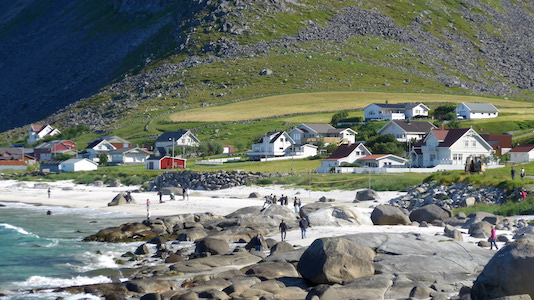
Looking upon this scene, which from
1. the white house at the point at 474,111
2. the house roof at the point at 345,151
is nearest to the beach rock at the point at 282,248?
the house roof at the point at 345,151

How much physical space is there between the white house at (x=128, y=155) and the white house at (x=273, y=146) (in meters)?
24.6

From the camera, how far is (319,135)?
125 m

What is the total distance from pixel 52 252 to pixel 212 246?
38.5 ft

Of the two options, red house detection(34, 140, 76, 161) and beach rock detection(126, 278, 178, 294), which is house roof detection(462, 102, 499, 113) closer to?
red house detection(34, 140, 76, 161)

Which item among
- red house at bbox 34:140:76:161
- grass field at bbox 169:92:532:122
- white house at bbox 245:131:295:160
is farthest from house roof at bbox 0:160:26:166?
white house at bbox 245:131:295:160

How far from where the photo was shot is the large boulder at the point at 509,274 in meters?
23.1

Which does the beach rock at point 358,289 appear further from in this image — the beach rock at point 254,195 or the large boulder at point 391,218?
the beach rock at point 254,195

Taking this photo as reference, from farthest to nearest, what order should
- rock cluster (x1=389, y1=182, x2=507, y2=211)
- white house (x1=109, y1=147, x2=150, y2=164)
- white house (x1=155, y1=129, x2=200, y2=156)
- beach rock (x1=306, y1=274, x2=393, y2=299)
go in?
white house (x1=155, y1=129, x2=200, y2=156)
white house (x1=109, y1=147, x2=150, y2=164)
rock cluster (x1=389, y1=182, x2=507, y2=211)
beach rock (x1=306, y1=274, x2=393, y2=299)

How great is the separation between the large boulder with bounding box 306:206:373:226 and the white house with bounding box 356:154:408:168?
4651cm

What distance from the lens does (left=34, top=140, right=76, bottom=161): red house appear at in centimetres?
14775

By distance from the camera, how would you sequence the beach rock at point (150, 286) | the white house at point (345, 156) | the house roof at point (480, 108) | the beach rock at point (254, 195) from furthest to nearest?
the house roof at point (480, 108) → the white house at point (345, 156) → the beach rock at point (254, 195) → the beach rock at point (150, 286)

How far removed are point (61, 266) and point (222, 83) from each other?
6141 inches

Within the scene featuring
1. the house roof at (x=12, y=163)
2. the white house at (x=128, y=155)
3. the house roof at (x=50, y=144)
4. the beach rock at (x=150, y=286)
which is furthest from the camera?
the house roof at (x=50, y=144)

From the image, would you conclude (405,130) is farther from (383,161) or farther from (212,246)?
(212,246)
